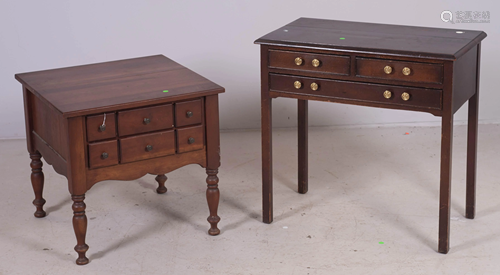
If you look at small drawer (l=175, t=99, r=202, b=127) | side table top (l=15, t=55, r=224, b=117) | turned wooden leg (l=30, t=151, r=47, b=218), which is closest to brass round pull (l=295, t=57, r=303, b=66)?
side table top (l=15, t=55, r=224, b=117)

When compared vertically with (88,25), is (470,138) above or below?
below

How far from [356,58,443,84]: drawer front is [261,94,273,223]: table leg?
0.52 metres

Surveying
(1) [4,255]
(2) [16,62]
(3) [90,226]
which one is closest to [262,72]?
(3) [90,226]

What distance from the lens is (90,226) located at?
149 inches

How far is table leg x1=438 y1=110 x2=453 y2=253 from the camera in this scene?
3187mm

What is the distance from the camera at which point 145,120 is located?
330cm

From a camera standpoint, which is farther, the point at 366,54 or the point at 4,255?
the point at 4,255

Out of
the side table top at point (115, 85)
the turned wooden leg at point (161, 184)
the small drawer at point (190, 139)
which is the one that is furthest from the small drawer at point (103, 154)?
the turned wooden leg at point (161, 184)

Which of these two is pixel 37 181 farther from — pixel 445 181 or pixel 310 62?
pixel 445 181

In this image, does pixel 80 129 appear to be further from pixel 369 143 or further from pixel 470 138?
pixel 369 143

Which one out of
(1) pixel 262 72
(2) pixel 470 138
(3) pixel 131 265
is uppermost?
(1) pixel 262 72

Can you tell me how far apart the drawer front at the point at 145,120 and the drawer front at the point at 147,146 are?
0.03 metres

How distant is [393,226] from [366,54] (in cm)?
97

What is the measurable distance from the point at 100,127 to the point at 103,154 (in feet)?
0.43
